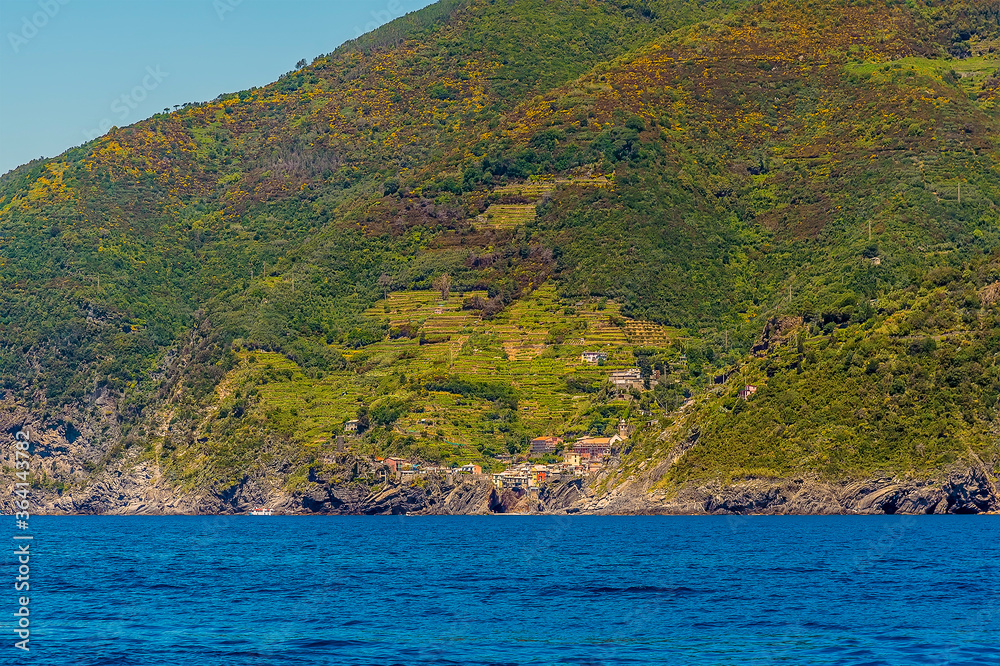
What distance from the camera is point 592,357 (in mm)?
181500

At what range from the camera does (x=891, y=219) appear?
189375mm

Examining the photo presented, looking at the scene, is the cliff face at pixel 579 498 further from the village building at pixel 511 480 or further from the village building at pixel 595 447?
the village building at pixel 595 447

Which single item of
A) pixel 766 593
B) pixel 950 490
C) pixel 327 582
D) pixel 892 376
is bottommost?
pixel 950 490

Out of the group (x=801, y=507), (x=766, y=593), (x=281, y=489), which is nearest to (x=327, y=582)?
(x=766, y=593)

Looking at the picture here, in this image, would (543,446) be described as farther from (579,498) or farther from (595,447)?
(579,498)

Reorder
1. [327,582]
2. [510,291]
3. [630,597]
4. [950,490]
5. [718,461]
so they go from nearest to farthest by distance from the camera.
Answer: [630,597] → [327,582] → [950,490] → [718,461] → [510,291]

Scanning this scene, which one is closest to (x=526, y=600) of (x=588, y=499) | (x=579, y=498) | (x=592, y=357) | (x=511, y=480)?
(x=588, y=499)

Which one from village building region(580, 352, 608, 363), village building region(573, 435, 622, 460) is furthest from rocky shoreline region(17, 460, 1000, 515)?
village building region(580, 352, 608, 363)

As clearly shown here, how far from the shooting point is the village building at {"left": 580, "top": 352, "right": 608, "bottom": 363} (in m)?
181

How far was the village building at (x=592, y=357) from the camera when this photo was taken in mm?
181000

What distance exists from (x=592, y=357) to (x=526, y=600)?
113524 mm

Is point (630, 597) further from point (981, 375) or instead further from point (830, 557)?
point (981, 375)

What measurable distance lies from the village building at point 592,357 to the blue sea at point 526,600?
197ft

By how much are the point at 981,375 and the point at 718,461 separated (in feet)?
89.8
